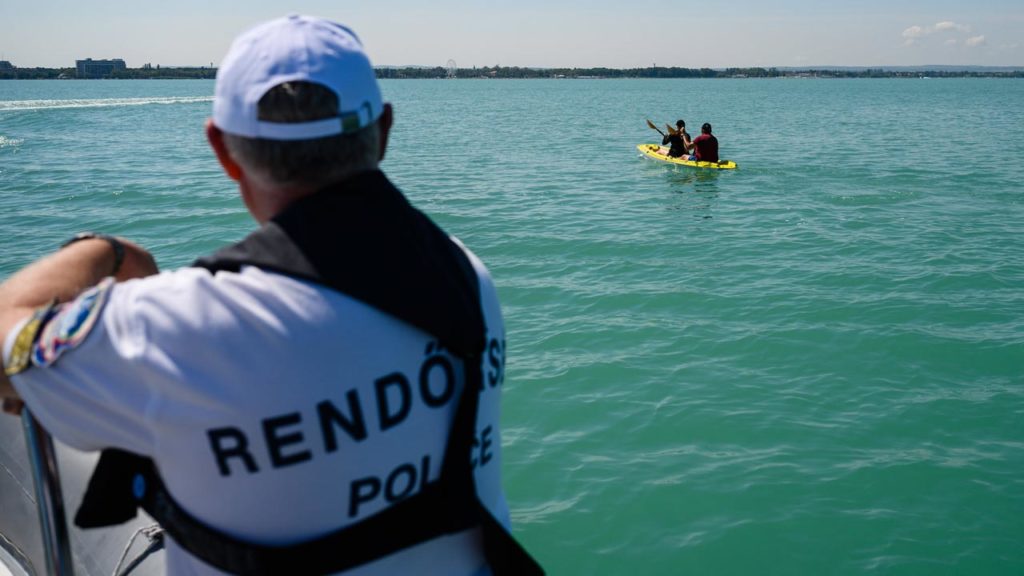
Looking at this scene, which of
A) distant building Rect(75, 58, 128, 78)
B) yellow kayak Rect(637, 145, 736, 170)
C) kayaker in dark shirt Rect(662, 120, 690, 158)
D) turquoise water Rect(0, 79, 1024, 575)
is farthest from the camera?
distant building Rect(75, 58, 128, 78)

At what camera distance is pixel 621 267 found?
1195cm

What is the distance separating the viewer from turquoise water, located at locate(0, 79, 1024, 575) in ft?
18.6

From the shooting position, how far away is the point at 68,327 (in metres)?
1.17

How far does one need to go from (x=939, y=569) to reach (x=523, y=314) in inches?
215

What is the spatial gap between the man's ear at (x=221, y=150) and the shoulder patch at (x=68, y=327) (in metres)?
0.30

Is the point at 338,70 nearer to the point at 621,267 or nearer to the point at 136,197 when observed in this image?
the point at 621,267

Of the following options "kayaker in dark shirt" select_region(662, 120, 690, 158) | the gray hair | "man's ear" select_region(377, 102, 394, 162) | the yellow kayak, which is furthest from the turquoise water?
the gray hair

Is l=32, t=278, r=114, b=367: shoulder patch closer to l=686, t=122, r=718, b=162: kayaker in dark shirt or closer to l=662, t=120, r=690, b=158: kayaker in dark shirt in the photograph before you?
l=686, t=122, r=718, b=162: kayaker in dark shirt

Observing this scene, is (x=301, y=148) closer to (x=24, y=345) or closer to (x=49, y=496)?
(x=24, y=345)

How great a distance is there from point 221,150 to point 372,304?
40 cm

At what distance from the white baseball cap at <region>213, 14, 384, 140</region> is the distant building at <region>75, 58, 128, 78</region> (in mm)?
179983

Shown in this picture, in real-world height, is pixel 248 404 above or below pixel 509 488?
above

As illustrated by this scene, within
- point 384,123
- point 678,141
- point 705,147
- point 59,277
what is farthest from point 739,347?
point 678,141

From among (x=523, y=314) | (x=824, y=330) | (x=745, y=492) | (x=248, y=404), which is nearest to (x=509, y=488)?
(x=745, y=492)
